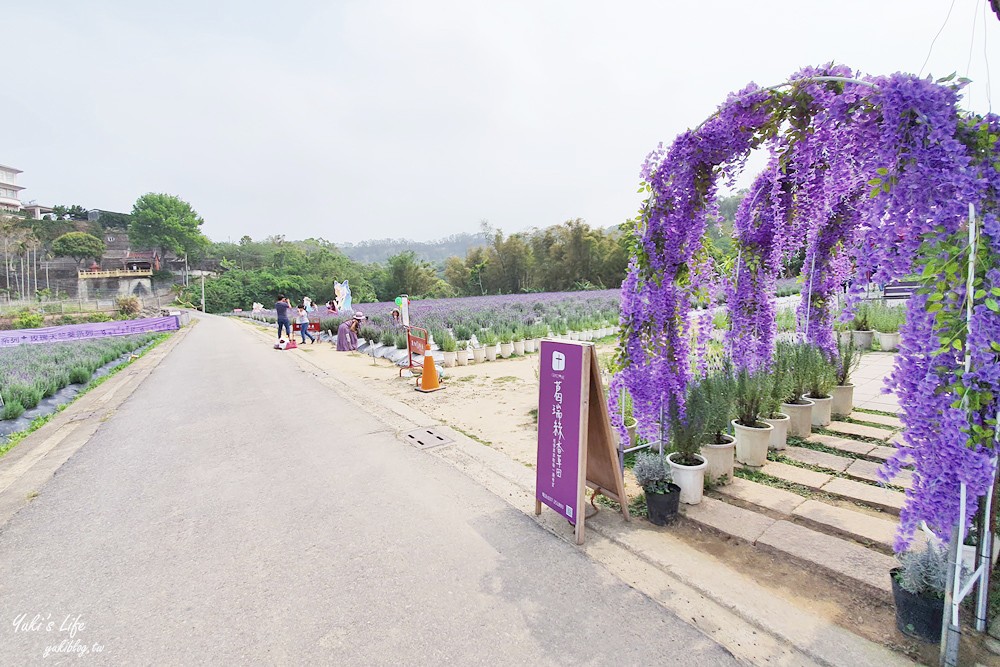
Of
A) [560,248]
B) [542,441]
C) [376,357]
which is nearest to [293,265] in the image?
[560,248]

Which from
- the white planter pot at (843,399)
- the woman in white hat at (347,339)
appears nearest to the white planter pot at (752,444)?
the white planter pot at (843,399)

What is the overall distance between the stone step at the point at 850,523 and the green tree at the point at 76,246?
94227 millimetres

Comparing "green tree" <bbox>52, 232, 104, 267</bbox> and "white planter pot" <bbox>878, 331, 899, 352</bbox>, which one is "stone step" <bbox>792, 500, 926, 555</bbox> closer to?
"white planter pot" <bbox>878, 331, 899, 352</bbox>

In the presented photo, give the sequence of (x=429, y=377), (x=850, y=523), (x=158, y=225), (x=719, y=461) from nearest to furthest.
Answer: (x=850, y=523) < (x=719, y=461) < (x=429, y=377) < (x=158, y=225)

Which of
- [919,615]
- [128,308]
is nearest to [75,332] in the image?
[128,308]

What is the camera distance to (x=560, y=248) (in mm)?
42625

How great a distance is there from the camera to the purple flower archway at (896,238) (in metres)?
2.02

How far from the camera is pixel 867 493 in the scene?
356 cm

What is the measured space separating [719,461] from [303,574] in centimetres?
324

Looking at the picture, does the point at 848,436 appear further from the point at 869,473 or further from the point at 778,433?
the point at 869,473

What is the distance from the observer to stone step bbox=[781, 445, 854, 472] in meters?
4.15

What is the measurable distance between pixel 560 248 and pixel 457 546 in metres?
40.8

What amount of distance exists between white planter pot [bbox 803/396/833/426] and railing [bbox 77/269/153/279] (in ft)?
292

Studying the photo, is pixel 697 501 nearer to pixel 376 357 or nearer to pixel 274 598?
pixel 274 598
